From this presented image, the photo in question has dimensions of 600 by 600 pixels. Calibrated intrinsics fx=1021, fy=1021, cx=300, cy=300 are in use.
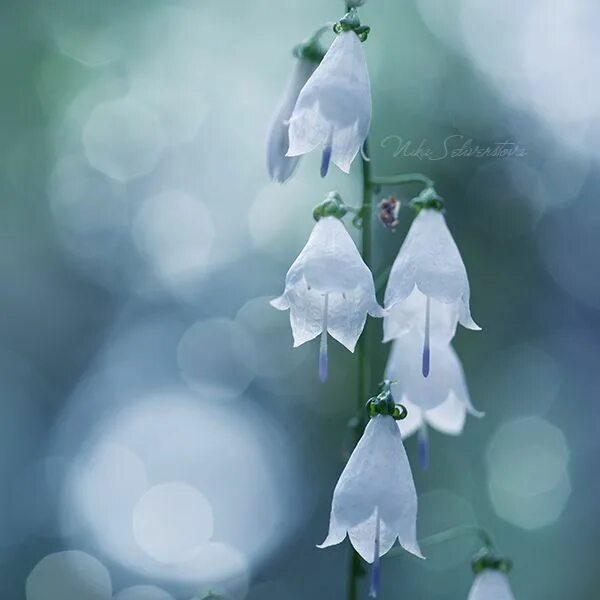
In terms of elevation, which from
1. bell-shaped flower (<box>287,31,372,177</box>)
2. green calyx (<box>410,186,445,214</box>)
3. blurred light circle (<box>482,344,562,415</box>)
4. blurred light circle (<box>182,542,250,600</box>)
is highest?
blurred light circle (<box>482,344,562,415</box>)

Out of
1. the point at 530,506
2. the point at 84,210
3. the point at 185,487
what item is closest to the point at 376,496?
the point at 530,506

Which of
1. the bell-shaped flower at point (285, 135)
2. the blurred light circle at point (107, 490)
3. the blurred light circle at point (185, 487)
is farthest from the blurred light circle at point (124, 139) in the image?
the bell-shaped flower at point (285, 135)

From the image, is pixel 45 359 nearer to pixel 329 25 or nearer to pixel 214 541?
pixel 214 541

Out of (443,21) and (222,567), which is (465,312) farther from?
(443,21)

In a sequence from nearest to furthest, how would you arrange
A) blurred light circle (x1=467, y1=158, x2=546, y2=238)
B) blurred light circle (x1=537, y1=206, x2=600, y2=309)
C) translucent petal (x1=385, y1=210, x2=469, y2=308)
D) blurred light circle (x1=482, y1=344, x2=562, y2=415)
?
1. translucent petal (x1=385, y1=210, x2=469, y2=308)
2. blurred light circle (x1=482, y1=344, x2=562, y2=415)
3. blurred light circle (x1=467, y1=158, x2=546, y2=238)
4. blurred light circle (x1=537, y1=206, x2=600, y2=309)

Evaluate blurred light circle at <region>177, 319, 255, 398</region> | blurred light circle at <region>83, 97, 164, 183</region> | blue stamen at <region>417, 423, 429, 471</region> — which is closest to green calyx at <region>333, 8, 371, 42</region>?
blue stamen at <region>417, 423, 429, 471</region>

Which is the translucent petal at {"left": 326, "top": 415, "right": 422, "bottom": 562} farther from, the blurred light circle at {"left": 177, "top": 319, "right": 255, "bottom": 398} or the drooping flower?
the blurred light circle at {"left": 177, "top": 319, "right": 255, "bottom": 398}

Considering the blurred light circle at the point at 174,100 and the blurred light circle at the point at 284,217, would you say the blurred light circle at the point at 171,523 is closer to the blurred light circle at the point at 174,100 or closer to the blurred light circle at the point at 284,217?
the blurred light circle at the point at 284,217
